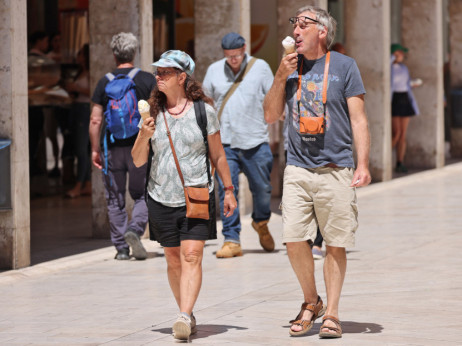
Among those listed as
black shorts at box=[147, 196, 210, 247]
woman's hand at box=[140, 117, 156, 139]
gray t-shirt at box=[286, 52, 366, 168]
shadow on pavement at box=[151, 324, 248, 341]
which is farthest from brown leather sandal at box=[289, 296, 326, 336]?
woman's hand at box=[140, 117, 156, 139]

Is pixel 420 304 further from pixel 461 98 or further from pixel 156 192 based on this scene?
pixel 461 98

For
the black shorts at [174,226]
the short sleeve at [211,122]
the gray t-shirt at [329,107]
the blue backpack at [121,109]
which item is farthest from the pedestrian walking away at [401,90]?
the black shorts at [174,226]

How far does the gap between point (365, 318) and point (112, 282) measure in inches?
96.5

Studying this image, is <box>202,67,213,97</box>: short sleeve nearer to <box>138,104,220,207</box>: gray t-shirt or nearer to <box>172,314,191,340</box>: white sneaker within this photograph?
<box>138,104,220,207</box>: gray t-shirt

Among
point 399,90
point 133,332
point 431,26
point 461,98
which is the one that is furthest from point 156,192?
point 461,98

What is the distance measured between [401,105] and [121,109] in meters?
9.52

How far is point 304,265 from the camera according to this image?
770 centimetres

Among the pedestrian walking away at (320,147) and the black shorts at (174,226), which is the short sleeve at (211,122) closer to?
the pedestrian walking away at (320,147)

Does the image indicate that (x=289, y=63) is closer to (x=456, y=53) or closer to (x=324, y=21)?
(x=324, y=21)

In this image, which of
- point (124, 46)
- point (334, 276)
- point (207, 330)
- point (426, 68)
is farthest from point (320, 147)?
point (426, 68)

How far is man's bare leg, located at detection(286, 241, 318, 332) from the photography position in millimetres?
7656

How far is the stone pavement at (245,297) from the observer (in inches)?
301

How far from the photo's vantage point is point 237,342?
7391 mm

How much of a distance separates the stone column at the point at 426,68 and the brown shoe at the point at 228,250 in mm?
9854
